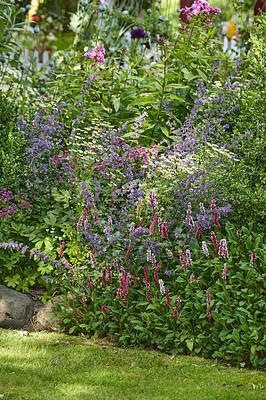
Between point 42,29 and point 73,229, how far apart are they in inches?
377

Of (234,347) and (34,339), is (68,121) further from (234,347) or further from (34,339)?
(234,347)

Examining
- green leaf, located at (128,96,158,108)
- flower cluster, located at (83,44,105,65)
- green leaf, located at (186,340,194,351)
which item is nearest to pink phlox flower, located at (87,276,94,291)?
green leaf, located at (186,340,194,351)

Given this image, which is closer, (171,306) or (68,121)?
(171,306)

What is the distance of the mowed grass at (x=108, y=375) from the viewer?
281cm

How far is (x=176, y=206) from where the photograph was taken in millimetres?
4125

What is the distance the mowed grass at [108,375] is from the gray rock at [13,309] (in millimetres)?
357

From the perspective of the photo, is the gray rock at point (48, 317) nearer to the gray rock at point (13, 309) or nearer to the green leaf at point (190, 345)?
the gray rock at point (13, 309)

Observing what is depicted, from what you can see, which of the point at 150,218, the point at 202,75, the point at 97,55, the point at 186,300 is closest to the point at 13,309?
the point at 150,218

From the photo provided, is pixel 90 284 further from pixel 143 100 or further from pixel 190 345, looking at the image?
pixel 143 100

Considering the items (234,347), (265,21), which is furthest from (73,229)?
(265,21)

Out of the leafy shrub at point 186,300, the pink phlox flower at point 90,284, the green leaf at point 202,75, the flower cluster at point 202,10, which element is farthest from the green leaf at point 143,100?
the pink phlox flower at point 90,284

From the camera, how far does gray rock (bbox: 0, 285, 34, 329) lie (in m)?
4.02

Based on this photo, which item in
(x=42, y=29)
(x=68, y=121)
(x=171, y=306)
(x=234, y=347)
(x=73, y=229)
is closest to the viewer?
(x=234, y=347)

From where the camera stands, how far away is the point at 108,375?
122 inches
